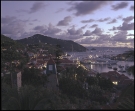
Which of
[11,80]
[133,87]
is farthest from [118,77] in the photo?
[133,87]

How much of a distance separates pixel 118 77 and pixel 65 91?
32.1 feet

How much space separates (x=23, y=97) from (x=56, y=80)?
411 inches

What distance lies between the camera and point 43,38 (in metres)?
70.9

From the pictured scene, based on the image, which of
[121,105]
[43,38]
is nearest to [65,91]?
[121,105]

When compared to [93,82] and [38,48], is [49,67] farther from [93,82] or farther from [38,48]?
[38,48]

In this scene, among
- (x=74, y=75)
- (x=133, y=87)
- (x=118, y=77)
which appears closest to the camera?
(x=133, y=87)

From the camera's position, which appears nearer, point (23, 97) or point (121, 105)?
point (121, 105)

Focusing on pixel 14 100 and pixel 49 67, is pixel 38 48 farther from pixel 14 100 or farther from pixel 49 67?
pixel 14 100

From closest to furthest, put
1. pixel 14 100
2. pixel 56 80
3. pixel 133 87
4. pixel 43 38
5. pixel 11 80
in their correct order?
pixel 133 87
pixel 14 100
pixel 11 80
pixel 56 80
pixel 43 38

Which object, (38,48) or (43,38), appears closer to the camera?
(38,48)

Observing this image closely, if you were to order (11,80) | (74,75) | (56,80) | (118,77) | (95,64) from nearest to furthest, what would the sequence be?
(11,80), (56,80), (74,75), (118,77), (95,64)

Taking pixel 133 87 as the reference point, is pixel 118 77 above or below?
below

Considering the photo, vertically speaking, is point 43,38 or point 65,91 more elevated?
point 43,38

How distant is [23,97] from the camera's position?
4.75 metres
